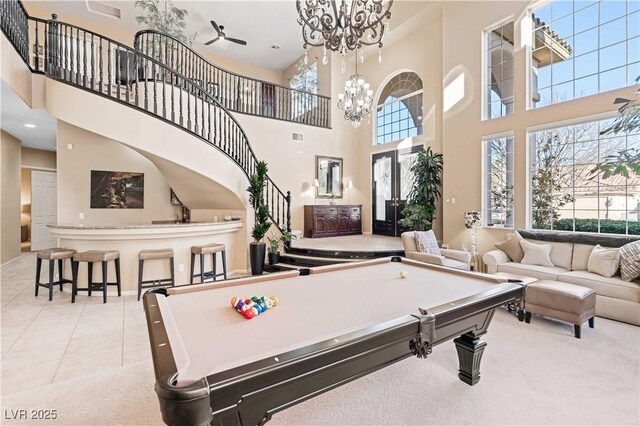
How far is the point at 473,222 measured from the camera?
5793mm

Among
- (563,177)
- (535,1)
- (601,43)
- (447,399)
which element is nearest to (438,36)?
(535,1)

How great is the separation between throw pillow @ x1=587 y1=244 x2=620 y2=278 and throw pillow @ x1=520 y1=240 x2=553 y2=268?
1.66 feet

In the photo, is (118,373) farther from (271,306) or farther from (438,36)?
(438,36)

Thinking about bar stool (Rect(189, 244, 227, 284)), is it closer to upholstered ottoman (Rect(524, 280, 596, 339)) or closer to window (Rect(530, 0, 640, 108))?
upholstered ottoman (Rect(524, 280, 596, 339))

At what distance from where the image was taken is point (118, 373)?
8.61 feet

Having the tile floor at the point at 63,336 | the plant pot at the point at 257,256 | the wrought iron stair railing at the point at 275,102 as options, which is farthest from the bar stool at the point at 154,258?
the wrought iron stair railing at the point at 275,102

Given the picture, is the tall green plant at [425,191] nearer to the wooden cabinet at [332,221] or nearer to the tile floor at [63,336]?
the wooden cabinet at [332,221]

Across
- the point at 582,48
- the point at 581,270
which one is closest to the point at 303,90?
the point at 582,48

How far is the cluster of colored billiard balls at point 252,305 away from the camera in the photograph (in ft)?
5.54

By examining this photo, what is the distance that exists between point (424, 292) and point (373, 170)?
23.5ft

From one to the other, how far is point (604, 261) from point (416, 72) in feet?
19.0

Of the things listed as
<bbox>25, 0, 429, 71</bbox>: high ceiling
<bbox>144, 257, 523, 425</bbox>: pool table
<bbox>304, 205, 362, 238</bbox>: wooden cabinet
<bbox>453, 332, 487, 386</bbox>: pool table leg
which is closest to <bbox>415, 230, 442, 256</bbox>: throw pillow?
<bbox>144, 257, 523, 425</bbox>: pool table

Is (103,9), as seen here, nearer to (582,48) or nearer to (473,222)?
(473,222)

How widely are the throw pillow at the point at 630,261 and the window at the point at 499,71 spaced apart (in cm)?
296
